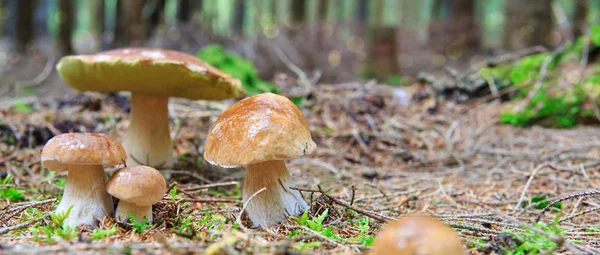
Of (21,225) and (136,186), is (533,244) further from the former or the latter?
(21,225)

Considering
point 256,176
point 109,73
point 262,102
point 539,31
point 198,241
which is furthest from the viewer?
point 539,31

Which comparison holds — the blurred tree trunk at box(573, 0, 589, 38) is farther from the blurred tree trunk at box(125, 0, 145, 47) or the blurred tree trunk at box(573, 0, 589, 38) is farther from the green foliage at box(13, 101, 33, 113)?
Result: the green foliage at box(13, 101, 33, 113)

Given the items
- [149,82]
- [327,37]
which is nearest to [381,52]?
[327,37]

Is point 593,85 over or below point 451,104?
over

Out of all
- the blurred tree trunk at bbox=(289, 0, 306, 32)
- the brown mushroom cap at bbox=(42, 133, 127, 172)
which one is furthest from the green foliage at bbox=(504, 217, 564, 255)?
the blurred tree trunk at bbox=(289, 0, 306, 32)

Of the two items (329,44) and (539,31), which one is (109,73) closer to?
(539,31)

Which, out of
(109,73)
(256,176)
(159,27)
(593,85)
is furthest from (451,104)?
(159,27)
